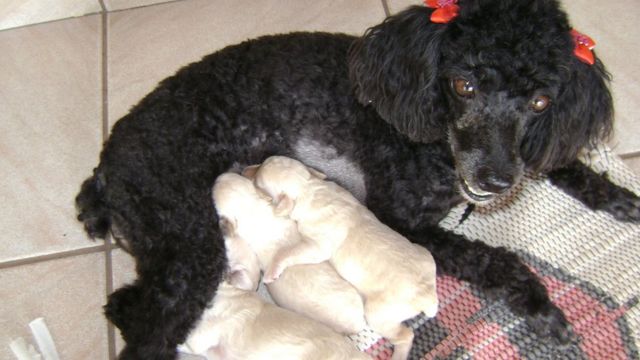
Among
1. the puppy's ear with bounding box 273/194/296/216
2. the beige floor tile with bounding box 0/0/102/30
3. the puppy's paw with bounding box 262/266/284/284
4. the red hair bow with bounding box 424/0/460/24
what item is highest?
the red hair bow with bounding box 424/0/460/24

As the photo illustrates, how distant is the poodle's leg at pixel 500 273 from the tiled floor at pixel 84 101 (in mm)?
749

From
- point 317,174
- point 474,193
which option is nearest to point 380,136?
point 317,174

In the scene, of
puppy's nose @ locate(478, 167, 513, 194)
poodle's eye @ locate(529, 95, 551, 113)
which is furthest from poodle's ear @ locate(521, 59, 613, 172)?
puppy's nose @ locate(478, 167, 513, 194)

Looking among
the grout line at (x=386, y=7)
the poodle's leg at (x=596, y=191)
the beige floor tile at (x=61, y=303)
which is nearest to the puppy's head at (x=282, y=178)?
the beige floor tile at (x=61, y=303)

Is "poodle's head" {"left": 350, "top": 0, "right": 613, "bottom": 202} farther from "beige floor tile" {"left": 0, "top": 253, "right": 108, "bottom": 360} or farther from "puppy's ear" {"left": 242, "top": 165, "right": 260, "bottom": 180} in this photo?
"beige floor tile" {"left": 0, "top": 253, "right": 108, "bottom": 360}

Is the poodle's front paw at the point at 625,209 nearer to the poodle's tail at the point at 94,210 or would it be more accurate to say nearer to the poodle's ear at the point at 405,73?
the poodle's ear at the point at 405,73

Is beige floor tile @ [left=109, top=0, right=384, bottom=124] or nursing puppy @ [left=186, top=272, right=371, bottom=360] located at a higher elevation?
beige floor tile @ [left=109, top=0, right=384, bottom=124]

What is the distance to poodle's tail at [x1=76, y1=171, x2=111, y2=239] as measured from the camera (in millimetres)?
1818

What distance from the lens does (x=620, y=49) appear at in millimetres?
2539

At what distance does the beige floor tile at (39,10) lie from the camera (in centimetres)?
267

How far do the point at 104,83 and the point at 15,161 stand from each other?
0.42 m

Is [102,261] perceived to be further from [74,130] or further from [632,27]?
[632,27]

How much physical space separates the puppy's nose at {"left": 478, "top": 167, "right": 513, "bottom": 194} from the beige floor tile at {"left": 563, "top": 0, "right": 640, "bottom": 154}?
2.76 feet

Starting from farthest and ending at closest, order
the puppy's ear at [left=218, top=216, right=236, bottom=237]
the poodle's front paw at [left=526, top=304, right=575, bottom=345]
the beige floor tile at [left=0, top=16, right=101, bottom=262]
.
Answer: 1. the beige floor tile at [left=0, top=16, right=101, bottom=262]
2. the puppy's ear at [left=218, top=216, right=236, bottom=237]
3. the poodle's front paw at [left=526, top=304, right=575, bottom=345]
